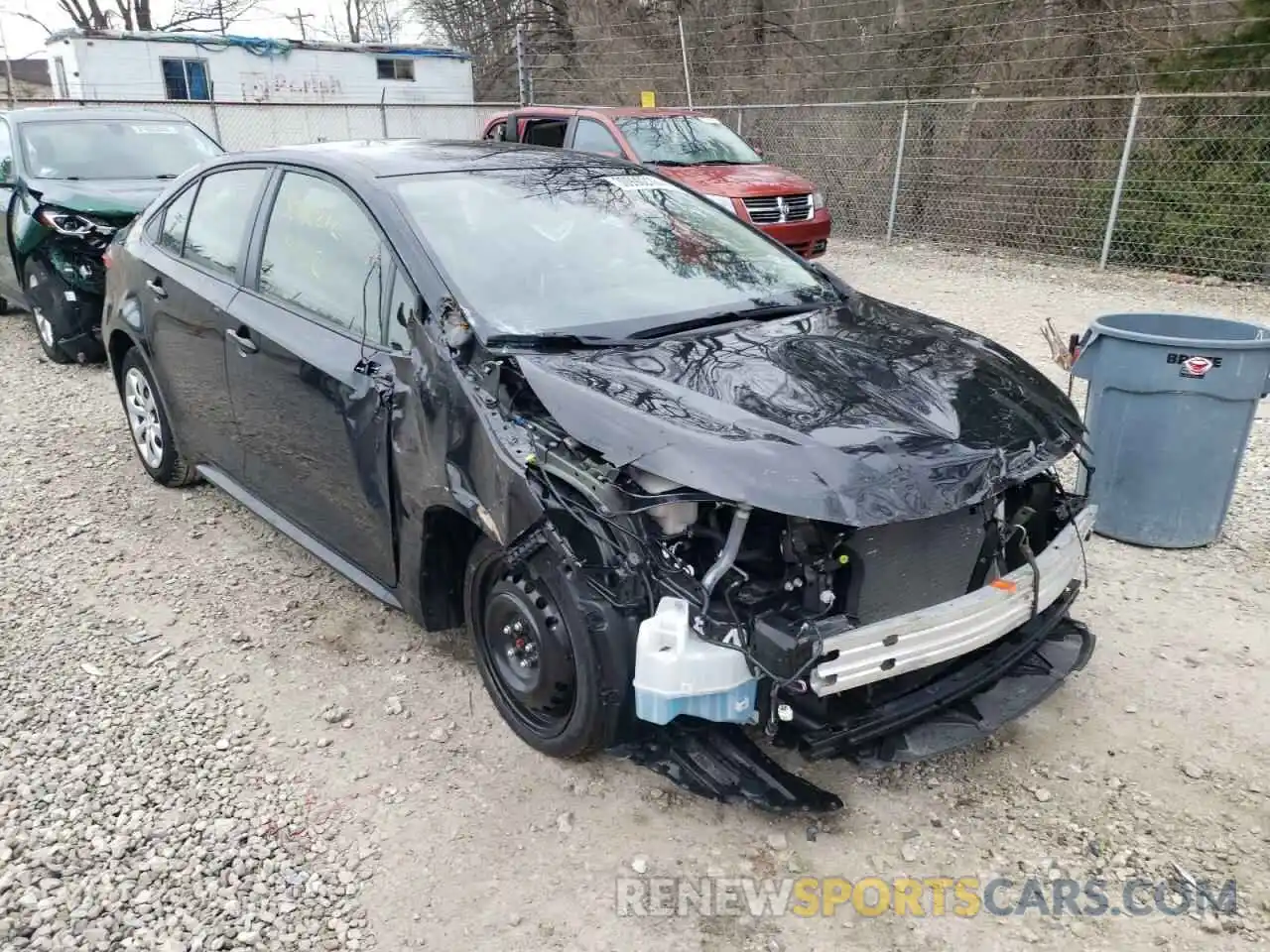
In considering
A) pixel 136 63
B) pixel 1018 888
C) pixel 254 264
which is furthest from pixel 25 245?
pixel 136 63

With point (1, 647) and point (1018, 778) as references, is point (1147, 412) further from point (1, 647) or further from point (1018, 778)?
point (1, 647)

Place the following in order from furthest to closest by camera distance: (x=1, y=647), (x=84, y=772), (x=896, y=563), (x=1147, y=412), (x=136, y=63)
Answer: (x=136, y=63) < (x=1147, y=412) < (x=1, y=647) < (x=84, y=772) < (x=896, y=563)

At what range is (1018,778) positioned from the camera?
9.66 ft

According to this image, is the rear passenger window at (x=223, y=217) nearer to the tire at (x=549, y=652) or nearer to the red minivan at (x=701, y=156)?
the tire at (x=549, y=652)

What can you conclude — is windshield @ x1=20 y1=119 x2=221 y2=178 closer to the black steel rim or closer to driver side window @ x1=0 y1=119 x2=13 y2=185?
driver side window @ x1=0 y1=119 x2=13 y2=185

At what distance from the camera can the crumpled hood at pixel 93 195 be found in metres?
6.88

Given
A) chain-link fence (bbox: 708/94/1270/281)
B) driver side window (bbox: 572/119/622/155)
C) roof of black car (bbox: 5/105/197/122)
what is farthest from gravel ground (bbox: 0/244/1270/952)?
chain-link fence (bbox: 708/94/1270/281)

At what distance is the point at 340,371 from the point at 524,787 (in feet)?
4.89

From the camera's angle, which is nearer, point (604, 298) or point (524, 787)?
point (524, 787)

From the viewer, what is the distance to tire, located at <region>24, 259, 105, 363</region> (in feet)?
23.1

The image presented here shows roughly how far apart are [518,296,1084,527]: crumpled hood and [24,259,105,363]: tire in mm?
5760

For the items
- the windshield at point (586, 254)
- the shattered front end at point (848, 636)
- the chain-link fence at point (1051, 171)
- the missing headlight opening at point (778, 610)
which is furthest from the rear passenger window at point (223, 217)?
the chain-link fence at point (1051, 171)

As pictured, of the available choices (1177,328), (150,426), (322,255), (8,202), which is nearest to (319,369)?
(322,255)

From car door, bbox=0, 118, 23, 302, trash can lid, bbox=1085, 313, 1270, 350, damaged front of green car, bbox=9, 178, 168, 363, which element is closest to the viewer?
trash can lid, bbox=1085, 313, 1270, 350
